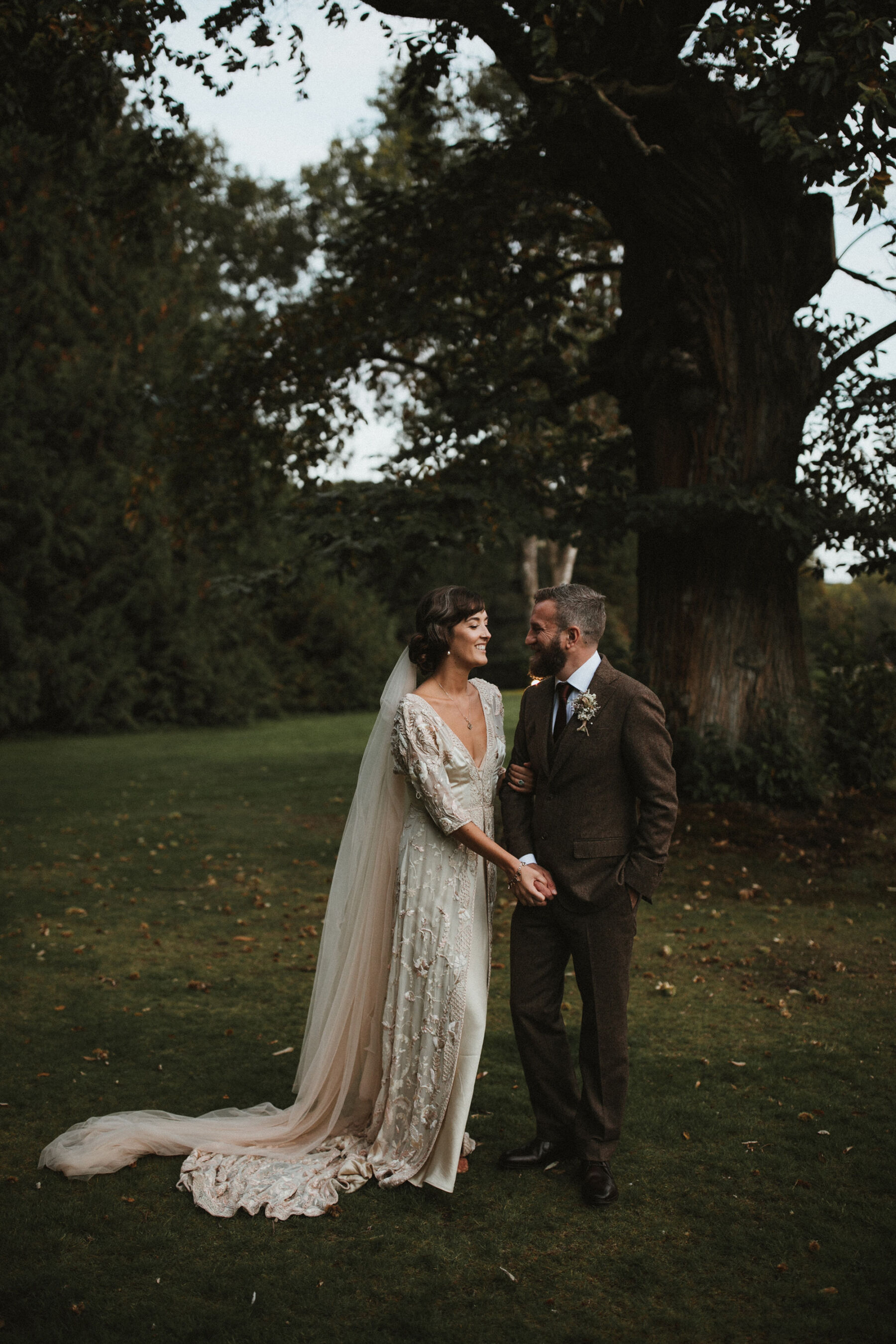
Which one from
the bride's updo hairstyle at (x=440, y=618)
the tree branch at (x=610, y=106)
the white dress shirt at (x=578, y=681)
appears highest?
the tree branch at (x=610, y=106)

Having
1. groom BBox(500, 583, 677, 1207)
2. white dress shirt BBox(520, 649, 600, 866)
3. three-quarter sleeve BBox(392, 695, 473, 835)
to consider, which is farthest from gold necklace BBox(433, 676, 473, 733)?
white dress shirt BBox(520, 649, 600, 866)

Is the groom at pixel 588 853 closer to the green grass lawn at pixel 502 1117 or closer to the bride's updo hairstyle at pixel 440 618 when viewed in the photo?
the bride's updo hairstyle at pixel 440 618

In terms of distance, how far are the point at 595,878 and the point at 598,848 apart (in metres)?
0.10

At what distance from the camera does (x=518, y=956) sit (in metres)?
3.73

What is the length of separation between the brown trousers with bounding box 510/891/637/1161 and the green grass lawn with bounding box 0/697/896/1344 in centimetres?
24

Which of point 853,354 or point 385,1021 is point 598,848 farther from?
point 853,354

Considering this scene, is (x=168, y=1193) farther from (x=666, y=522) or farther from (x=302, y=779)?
(x=302, y=779)

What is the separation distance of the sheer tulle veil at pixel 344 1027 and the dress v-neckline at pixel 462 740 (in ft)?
0.51

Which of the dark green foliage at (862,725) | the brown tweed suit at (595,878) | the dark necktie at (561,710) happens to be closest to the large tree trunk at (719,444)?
the dark green foliage at (862,725)

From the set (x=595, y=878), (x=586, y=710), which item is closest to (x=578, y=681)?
(x=586, y=710)

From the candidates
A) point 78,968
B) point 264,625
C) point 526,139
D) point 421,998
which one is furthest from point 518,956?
point 264,625

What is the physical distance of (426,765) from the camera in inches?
146

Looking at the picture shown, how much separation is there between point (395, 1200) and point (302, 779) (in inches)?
412

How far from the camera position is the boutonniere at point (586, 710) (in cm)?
355
